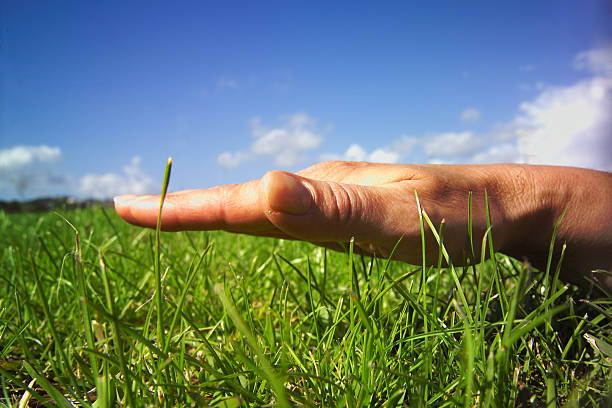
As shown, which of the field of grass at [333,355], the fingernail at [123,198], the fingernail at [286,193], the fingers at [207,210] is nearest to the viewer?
the field of grass at [333,355]

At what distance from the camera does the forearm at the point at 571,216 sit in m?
1.55

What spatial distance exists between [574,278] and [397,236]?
0.84 metres

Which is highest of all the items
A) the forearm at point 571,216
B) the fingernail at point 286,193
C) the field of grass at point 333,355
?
the fingernail at point 286,193

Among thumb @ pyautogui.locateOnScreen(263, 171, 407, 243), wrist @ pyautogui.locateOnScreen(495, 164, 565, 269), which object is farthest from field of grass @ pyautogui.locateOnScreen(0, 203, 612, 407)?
wrist @ pyautogui.locateOnScreen(495, 164, 565, 269)

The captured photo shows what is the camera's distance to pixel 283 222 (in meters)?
1.20

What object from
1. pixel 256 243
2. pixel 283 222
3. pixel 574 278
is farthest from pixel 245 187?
pixel 256 243

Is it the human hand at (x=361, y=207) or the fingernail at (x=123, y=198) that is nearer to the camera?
the human hand at (x=361, y=207)

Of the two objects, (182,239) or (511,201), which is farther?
(182,239)

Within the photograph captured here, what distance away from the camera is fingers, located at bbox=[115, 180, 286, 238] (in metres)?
1.32

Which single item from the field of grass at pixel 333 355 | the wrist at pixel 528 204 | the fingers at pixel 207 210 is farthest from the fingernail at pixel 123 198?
the wrist at pixel 528 204

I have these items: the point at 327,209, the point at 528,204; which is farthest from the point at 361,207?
the point at 528,204

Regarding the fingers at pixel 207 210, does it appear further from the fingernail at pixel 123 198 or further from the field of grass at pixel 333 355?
the field of grass at pixel 333 355

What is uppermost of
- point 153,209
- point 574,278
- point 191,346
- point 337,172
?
point 337,172

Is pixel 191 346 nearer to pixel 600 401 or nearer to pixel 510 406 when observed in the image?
pixel 510 406
